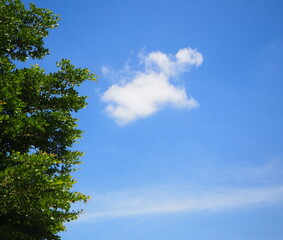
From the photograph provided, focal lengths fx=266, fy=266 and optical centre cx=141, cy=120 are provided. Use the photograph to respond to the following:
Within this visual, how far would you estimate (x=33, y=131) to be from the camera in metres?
13.5

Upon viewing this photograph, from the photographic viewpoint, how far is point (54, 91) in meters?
15.1

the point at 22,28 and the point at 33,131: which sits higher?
the point at 22,28

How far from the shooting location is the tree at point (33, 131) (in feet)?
36.8

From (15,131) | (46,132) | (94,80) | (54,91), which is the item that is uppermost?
(94,80)

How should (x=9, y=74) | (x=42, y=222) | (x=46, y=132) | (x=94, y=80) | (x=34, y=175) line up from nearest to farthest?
→ (x=34, y=175), (x=9, y=74), (x=42, y=222), (x=46, y=132), (x=94, y=80)

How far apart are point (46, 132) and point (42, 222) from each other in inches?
185

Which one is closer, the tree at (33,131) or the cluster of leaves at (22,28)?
the tree at (33,131)

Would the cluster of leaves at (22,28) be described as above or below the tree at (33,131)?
above

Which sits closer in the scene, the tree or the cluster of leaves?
the tree

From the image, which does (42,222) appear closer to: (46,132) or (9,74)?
(46,132)

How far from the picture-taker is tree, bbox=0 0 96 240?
442 inches

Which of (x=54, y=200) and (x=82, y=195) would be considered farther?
(x=82, y=195)

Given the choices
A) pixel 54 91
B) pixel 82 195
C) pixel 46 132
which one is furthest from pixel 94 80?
pixel 82 195

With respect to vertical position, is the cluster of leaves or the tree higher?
the cluster of leaves
